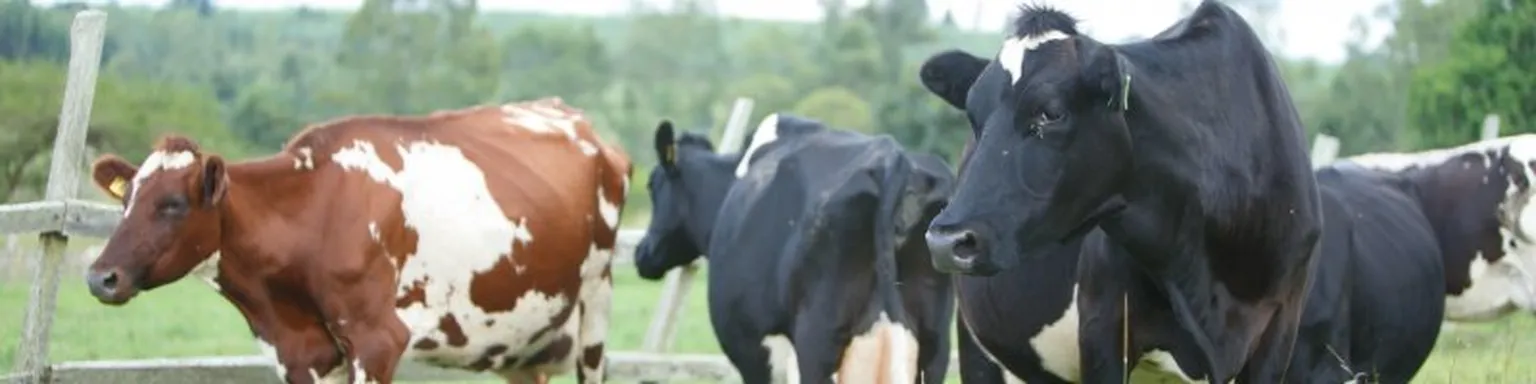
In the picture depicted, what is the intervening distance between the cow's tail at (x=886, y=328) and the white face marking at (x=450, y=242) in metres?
1.75

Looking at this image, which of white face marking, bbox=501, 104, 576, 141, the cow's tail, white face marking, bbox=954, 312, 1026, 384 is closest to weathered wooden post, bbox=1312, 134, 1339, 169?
white face marking, bbox=501, 104, 576, 141

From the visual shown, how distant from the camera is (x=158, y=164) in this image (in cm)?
944

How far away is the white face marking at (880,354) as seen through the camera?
905 cm

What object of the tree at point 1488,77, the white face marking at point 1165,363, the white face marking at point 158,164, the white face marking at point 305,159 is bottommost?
the tree at point 1488,77

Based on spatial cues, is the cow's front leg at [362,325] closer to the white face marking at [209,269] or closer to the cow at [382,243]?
the cow at [382,243]

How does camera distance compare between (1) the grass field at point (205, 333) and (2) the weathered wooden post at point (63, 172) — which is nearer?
(2) the weathered wooden post at point (63, 172)

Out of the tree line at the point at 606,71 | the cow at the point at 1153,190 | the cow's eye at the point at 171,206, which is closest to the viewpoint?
the cow at the point at 1153,190

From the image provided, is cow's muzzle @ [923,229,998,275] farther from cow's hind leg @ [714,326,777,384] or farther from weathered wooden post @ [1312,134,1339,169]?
weathered wooden post @ [1312,134,1339,169]

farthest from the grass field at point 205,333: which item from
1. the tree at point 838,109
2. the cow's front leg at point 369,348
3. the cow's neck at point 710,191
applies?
the tree at point 838,109

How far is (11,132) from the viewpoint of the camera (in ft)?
89.9

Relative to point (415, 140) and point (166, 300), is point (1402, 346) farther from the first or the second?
point (166, 300)

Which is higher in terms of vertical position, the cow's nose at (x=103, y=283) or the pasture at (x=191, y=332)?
the cow's nose at (x=103, y=283)

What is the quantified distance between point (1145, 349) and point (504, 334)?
4.11 meters

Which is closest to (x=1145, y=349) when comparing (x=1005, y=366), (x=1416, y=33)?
(x=1005, y=366)
